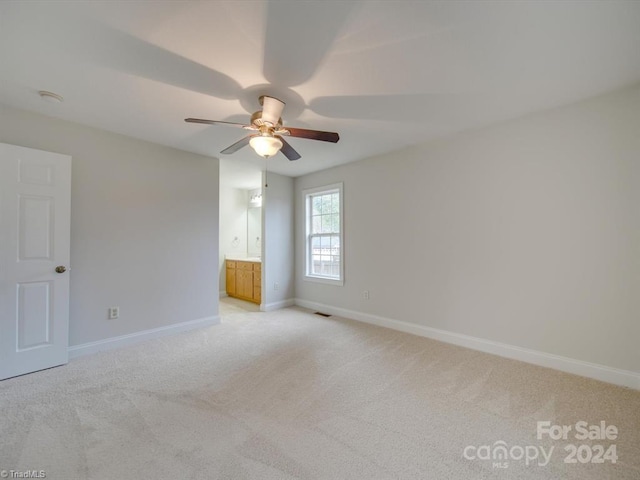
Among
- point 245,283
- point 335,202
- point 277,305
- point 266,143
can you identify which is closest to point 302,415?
point 266,143

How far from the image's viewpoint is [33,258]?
101 inches

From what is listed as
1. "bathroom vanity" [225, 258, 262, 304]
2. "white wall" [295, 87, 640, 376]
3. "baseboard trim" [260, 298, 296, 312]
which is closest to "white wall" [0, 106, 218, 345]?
"baseboard trim" [260, 298, 296, 312]

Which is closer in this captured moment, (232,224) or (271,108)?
(271,108)

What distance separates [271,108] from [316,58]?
0.51 metres

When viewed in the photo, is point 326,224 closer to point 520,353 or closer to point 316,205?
point 316,205

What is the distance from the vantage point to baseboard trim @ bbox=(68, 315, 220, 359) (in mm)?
2934

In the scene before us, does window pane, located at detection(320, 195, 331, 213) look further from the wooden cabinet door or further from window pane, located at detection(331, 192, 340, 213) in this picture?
the wooden cabinet door

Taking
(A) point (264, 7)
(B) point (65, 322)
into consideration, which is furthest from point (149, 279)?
(A) point (264, 7)

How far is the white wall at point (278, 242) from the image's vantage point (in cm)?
484

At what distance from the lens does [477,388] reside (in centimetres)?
231

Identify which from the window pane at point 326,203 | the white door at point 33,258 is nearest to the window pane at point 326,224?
the window pane at point 326,203

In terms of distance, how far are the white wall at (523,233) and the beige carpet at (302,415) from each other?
46cm

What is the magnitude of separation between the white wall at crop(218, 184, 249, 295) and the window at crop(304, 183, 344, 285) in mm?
2214

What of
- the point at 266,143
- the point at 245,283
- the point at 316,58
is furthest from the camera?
the point at 245,283
